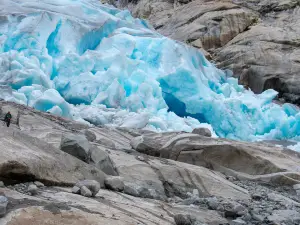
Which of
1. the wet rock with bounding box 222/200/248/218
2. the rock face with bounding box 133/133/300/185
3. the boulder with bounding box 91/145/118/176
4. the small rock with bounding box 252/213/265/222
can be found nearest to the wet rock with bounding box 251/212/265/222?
the small rock with bounding box 252/213/265/222

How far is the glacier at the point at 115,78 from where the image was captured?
12.6 meters

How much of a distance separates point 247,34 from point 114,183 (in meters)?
19.5

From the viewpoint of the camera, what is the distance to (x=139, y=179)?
600 centimetres

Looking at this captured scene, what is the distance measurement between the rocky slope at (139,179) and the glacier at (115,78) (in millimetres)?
3340

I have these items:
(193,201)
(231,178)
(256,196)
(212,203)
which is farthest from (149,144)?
(212,203)

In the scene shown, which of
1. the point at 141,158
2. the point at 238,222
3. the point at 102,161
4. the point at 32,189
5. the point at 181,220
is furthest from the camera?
the point at 141,158

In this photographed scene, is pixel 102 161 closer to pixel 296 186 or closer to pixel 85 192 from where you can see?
pixel 85 192

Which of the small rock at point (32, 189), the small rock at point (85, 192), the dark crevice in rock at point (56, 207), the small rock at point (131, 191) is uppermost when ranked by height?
the dark crevice in rock at point (56, 207)

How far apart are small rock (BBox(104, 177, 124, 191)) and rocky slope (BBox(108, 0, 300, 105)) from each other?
16.5 meters

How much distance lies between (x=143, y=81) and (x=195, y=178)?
8216 mm

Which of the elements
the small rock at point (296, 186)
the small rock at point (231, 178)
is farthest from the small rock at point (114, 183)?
the small rock at point (296, 186)

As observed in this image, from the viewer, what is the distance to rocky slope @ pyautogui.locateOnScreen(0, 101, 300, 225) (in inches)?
148

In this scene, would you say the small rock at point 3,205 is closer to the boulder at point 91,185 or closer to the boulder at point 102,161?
the boulder at point 91,185

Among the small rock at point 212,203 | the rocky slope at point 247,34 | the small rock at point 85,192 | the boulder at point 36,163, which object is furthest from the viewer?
the rocky slope at point 247,34
